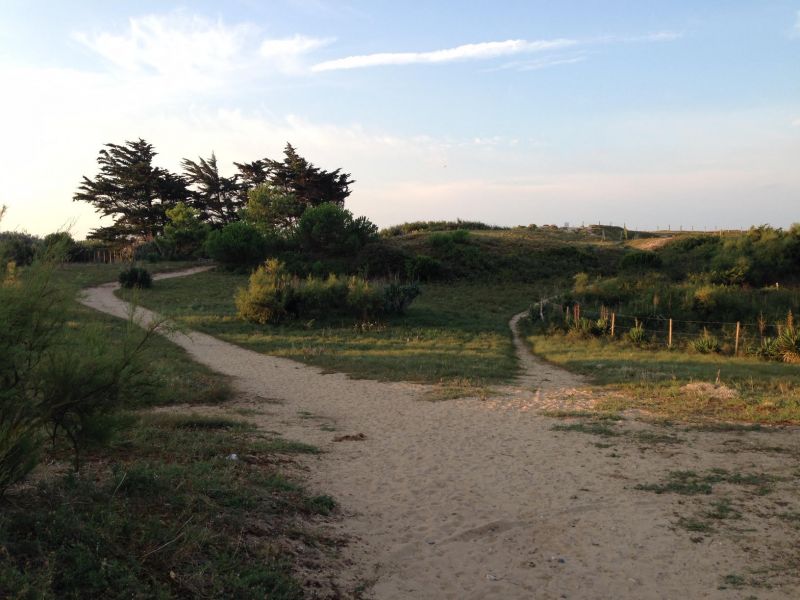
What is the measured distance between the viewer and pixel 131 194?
5303 centimetres

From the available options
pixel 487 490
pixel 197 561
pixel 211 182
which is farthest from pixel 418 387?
pixel 211 182

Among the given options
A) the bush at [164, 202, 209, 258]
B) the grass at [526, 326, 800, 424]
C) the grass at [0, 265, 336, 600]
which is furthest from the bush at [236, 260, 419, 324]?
the bush at [164, 202, 209, 258]

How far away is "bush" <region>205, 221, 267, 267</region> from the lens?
4012 centimetres

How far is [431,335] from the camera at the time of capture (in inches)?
883

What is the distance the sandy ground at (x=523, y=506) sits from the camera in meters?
5.12

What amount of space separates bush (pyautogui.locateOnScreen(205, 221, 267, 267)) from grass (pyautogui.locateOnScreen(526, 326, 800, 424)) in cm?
2469

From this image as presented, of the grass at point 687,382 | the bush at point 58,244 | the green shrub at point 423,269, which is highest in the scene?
the green shrub at point 423,269

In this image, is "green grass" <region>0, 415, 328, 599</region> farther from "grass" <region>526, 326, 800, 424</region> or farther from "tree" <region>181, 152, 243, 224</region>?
"tree" <region>181, 152, 243, 224</region>

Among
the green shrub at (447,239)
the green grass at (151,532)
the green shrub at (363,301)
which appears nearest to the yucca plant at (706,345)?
the green shrub at (363,301)

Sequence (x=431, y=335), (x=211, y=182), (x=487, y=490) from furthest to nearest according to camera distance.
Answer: (x=211, y=182) → (x=431, y=335) → (x=487, y=490)

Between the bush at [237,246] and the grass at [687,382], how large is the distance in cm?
2469

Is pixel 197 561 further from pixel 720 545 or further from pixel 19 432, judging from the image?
pixel 720 545

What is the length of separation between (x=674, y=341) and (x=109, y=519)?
18984 millimetres

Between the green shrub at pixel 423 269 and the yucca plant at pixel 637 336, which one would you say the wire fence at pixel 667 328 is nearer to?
the yucca plant at pixel 637 336
